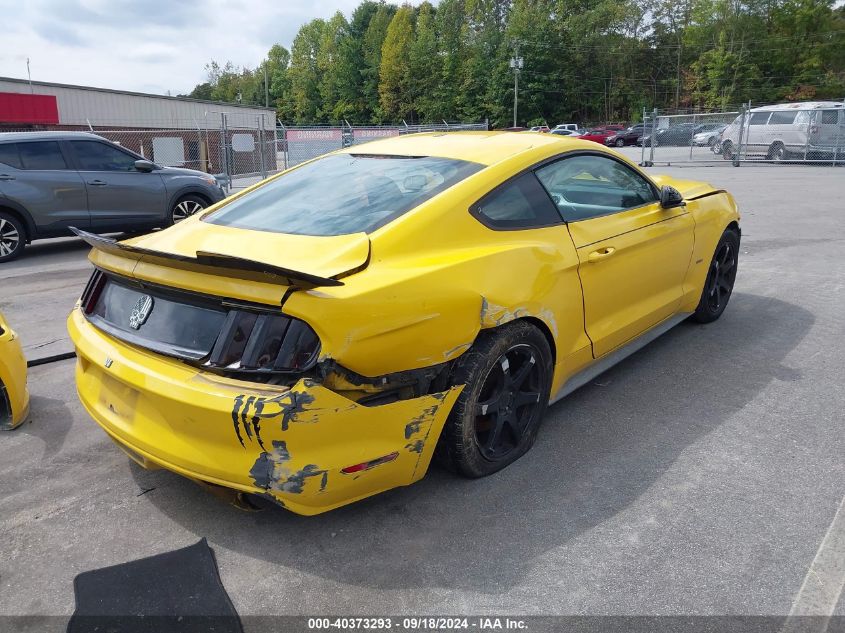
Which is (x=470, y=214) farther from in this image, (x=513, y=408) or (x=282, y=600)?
(x=282, y=600)

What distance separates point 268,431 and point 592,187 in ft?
8.29

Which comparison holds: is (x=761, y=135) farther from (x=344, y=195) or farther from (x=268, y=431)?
(x=268, y=431)

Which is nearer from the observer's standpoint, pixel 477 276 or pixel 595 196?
pixel 477 276

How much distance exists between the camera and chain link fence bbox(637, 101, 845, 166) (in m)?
20.8

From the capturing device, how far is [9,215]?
8508 millimetres

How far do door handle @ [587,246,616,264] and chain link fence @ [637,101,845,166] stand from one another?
68.0 feet

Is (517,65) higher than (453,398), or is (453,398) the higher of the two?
(517,65)

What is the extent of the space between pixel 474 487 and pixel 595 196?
6.27ft

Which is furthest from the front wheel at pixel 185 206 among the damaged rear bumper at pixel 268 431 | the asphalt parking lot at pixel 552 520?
the damaged rear bumper at pixel 268 431

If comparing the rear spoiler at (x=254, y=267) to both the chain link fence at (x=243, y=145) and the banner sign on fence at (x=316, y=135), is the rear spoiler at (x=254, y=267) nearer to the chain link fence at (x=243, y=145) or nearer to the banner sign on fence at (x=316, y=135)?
the chain link fence at (x=243, y=145)

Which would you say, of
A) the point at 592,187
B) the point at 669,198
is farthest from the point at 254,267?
the point at 669,198

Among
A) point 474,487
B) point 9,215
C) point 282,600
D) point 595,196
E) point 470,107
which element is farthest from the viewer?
point 470,107

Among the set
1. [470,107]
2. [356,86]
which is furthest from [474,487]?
[356,86]

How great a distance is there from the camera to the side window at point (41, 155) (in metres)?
8.68
